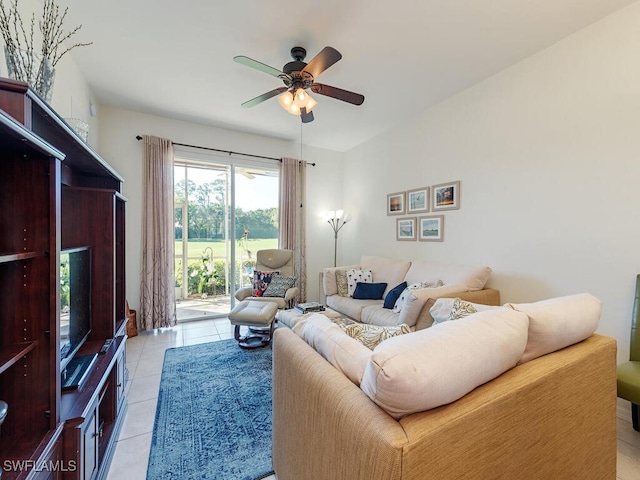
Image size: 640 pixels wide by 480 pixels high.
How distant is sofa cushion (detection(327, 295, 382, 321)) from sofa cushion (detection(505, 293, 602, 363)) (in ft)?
6.50

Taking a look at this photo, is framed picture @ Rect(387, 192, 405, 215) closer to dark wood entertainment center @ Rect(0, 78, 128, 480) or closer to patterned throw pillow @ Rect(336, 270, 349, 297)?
Answer: patterned throw pillow @ Rect(336, 270, 349, 297)

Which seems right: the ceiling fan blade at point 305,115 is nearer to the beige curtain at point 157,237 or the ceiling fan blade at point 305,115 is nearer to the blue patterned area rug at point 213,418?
the beige curtain at point 157,237

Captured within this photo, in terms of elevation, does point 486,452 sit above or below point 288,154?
below

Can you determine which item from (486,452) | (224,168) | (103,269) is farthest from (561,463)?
(224,168)

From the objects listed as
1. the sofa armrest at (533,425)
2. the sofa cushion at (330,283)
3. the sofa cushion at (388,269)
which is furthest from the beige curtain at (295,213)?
the sofa armrest at (533,425)

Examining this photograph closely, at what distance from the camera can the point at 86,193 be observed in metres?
1.66

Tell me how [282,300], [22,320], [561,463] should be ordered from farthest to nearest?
[282,300] < [561,463] < [22,320]

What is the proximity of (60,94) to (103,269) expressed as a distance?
161 centimetres

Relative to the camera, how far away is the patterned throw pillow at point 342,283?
3.67m

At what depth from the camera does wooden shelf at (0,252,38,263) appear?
2.52 feet

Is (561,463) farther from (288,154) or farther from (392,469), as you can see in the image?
(288,154)

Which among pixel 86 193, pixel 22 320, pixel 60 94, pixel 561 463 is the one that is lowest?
pixel 561 463

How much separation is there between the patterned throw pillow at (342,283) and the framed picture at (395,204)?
3.73 feet

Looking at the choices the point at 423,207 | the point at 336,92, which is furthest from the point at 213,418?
the point at 423,207
